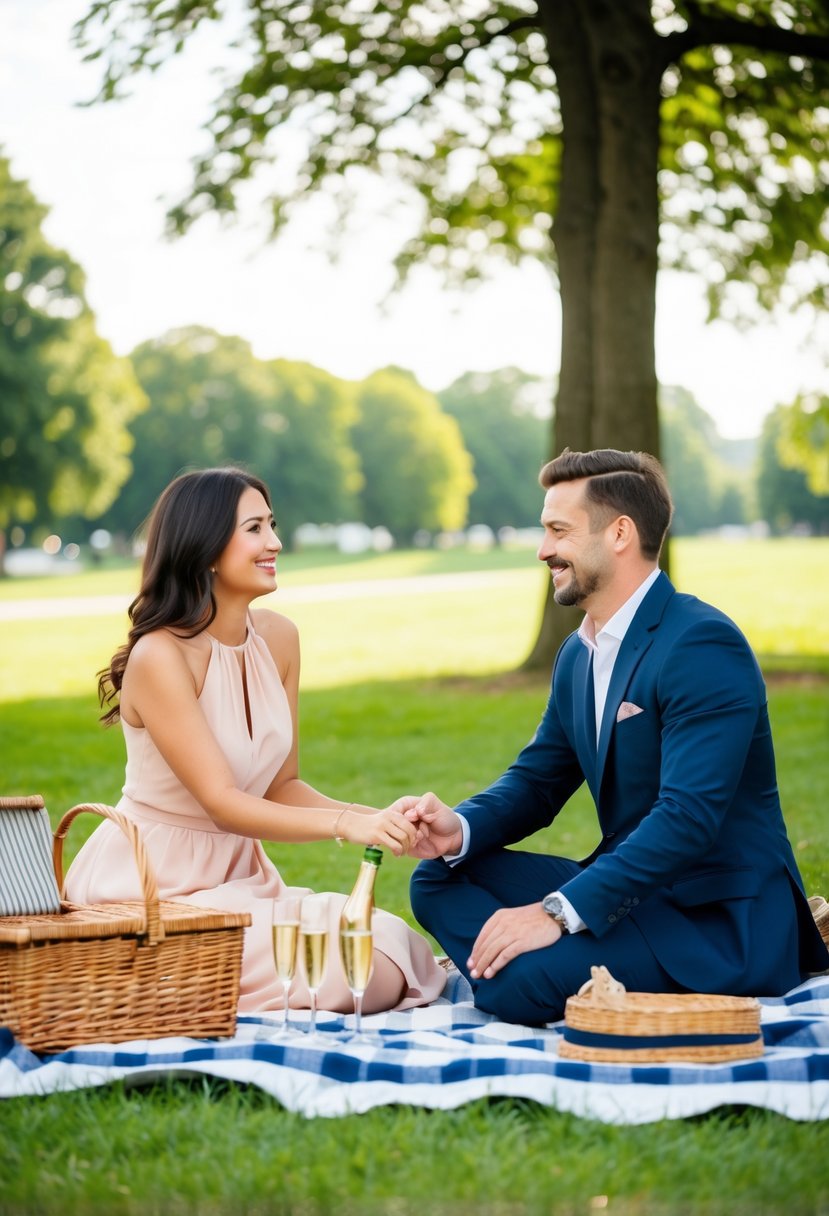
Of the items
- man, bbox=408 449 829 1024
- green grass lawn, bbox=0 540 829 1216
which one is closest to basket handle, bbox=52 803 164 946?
green grass lawn, bbox=0 540 829 1216

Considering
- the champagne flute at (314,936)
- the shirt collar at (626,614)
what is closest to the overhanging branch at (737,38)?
the shirt collar at (626,614)

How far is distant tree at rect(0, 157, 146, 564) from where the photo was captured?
45969mm

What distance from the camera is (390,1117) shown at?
3.84m

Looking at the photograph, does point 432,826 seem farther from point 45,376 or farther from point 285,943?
point 45,376

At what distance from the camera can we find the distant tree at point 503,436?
375 feet

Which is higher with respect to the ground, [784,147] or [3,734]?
[784,147]

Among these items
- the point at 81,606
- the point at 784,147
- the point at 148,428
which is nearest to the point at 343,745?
the point at 784,147

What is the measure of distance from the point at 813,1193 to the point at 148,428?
7768cm

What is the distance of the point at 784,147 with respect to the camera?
18.8 m

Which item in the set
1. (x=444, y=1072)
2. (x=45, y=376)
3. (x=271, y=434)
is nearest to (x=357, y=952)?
(x=444, y=1072)

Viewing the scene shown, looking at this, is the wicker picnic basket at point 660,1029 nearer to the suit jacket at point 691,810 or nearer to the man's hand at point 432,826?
the suit jacket at point 691,810

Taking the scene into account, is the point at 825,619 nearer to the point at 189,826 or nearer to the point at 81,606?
the point at 81,606

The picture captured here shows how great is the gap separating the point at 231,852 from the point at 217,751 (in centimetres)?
46

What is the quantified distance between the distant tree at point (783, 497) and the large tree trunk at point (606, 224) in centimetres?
9635
